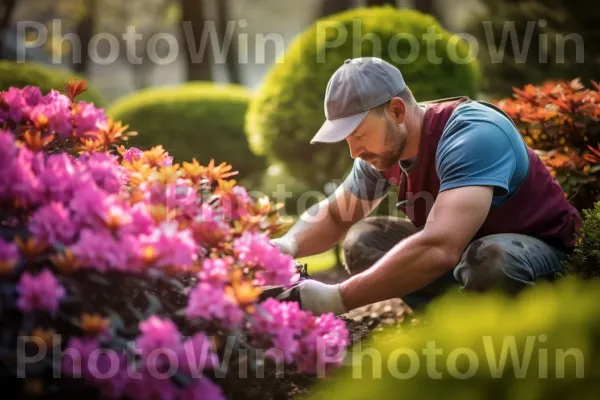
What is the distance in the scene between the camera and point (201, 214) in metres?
2.23

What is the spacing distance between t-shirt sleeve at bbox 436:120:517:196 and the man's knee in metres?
0.27

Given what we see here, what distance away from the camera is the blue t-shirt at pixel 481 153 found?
3021 millimetres

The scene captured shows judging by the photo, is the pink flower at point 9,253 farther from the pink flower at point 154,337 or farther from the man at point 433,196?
the man at point 433,196

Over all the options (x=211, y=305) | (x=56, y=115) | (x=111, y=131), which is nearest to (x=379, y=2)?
(x=111, y=131)

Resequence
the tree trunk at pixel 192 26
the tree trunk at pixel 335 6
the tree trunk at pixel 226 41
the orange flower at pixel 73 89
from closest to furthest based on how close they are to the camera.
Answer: the orange flower at pixel 73 89, the tree trunk at pixel 335 6, the tree trunk at pixel 192 26, the tree trunk at pixel 226 41

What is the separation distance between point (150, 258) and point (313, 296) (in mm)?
957

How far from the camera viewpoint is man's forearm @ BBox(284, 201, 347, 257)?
11.9 ft

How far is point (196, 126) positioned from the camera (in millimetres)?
11227

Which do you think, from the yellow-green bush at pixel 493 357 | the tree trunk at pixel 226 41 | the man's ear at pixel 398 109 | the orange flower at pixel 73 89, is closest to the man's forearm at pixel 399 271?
the man's ear at pixel 398 109

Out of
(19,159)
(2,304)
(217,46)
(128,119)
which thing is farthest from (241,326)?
(217,46)

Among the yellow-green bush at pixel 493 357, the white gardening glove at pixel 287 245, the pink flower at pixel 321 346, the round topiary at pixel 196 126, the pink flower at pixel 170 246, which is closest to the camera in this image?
the yellow-green bush at pixel 493 357

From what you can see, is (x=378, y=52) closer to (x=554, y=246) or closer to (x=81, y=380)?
(x=554, y=246)

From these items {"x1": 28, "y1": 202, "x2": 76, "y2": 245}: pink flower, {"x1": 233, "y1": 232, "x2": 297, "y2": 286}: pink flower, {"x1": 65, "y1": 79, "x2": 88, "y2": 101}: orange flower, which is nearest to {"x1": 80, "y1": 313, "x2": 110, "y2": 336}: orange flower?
{"x1": 28, "y1": 202, "x2": 76, "y2": 245}: pink flower

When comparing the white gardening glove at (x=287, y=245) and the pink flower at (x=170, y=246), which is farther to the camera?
the white gardening glove at (x=287, y=245)
